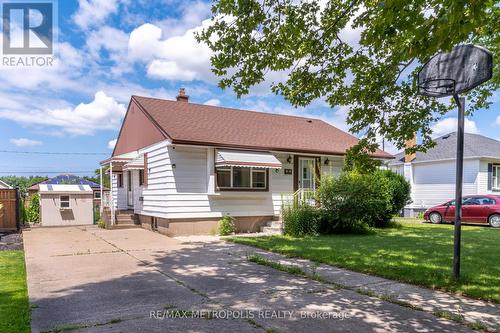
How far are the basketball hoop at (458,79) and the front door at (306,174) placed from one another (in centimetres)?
930

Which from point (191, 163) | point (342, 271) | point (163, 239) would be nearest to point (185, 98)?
point (191, 163)

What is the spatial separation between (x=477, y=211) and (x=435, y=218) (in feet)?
6.76

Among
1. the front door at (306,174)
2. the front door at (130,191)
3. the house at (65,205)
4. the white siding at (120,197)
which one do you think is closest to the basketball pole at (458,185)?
the front door at (306,174)

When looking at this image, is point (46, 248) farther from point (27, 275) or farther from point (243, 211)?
point (243, 211)

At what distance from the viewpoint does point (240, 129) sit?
16.0m

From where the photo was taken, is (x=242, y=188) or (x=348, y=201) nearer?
(x=348, y=201)

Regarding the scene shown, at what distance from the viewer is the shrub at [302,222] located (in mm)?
13023

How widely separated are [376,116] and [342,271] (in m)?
3.29

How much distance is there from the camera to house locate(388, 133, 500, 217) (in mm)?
22891

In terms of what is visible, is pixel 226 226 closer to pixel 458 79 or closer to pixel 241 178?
pixel 241 178

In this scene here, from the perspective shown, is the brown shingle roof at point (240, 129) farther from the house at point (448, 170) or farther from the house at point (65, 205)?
the house at point (448, 170)

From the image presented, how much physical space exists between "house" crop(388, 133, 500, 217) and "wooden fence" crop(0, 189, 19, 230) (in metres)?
21.4

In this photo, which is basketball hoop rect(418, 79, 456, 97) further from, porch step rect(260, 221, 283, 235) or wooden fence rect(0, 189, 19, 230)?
wooden fence rect(0, 189, 19, 230)

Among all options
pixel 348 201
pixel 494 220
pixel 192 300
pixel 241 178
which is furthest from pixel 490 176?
pixel 192 300
